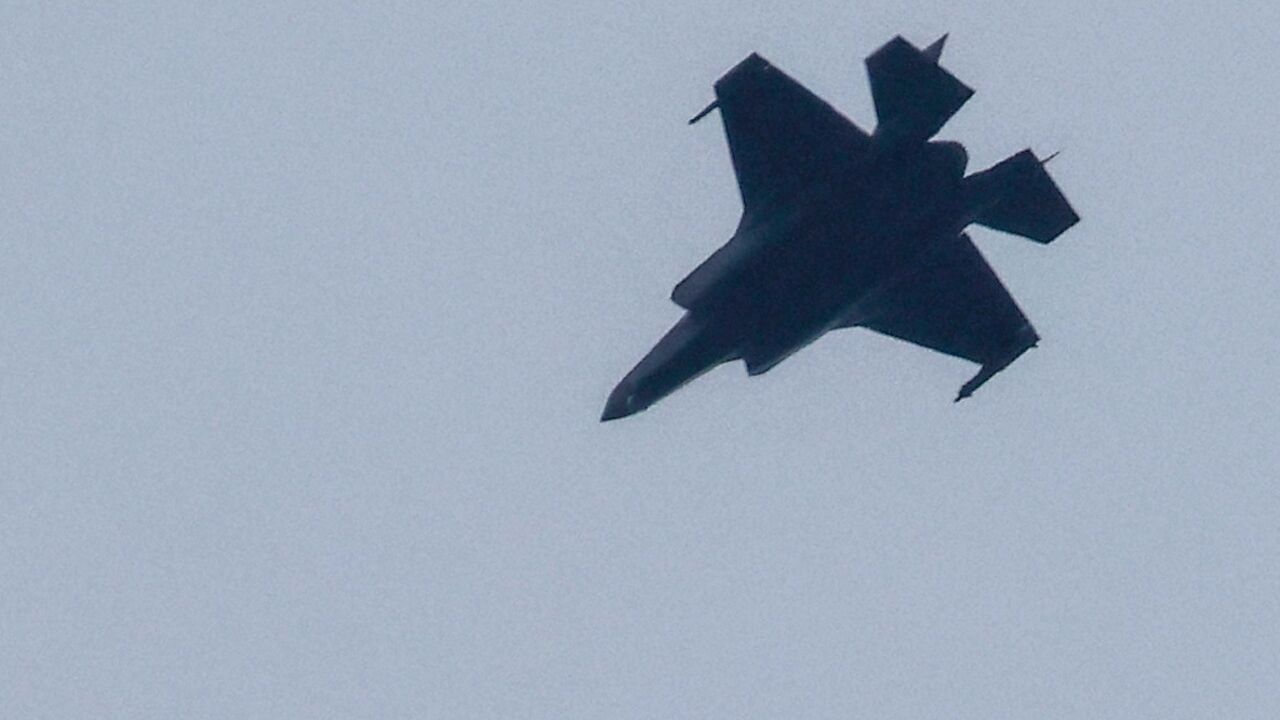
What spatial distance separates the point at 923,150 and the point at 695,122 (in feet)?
14.3

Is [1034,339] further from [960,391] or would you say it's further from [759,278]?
[759,278]

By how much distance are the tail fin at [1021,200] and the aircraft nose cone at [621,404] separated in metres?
7.64

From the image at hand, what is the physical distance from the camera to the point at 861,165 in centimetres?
4409

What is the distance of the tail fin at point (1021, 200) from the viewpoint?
44469 millimetres

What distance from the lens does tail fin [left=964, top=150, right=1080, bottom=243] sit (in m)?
44.5

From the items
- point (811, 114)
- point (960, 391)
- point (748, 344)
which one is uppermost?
point (811, 114)

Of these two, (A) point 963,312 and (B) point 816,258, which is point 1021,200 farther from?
(B) point 816,258

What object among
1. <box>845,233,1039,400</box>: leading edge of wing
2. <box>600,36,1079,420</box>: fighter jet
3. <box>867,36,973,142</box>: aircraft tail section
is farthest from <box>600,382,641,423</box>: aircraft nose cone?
<box>867,36,973,142</box>: aircraft tail section

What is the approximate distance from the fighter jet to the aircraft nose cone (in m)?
0.04

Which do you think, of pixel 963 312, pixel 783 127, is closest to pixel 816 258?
pixel 783 127

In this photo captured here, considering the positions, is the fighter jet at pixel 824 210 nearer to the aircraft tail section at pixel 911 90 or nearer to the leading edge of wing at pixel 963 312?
the aircraft tail section at pixel 911 90

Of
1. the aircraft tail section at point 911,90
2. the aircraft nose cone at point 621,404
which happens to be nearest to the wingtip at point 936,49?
the aircraft tail section at point 911,90

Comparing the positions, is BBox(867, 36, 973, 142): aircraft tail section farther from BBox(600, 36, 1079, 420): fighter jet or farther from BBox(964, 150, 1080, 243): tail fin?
BBox(964, 150, 1080, 243): tail fin

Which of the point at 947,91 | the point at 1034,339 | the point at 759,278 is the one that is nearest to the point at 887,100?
the point at 947,91
